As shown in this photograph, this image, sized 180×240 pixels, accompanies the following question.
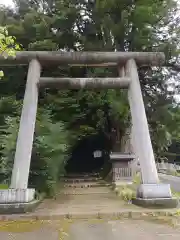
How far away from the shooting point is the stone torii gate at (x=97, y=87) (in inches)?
282

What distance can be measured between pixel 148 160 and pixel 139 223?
2.42 metres

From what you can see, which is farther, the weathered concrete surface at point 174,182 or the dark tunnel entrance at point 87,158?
the dark tunnel entrance at point 87,158

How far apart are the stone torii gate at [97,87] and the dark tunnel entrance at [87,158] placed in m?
11.0

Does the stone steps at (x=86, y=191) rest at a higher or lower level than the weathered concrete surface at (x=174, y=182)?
lower

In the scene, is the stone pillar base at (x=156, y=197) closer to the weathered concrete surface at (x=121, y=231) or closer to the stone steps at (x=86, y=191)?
the weathered concrete surface at (x=121, y=231)

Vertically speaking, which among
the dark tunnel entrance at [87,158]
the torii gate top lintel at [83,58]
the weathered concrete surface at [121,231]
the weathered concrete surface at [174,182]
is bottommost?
the weathered concrete surface at [121,231]

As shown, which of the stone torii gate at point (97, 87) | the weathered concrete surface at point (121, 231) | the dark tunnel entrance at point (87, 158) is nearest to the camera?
the weathered concrete surface at point (121, 231)

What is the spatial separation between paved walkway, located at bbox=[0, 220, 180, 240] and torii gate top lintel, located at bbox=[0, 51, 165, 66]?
5476mm

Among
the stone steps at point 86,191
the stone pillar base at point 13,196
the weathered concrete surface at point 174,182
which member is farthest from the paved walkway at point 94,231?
the weathered concrete surface at point 174,182

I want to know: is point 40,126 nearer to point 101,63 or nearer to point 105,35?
point 101,63

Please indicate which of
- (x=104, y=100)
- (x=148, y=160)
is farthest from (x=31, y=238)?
(x=104, y=100)

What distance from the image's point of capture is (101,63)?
9.34 m

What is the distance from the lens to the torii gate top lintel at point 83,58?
8820 mm

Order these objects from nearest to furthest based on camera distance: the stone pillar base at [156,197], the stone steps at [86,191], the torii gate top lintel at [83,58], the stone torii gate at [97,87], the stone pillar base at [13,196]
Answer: the stone pillar base at [13,196] < the stone pillar base at [156,197] < the stone torii gate at [97,87] < the torii gate top lintel at [83,58] < the stone steps at [86,191]
